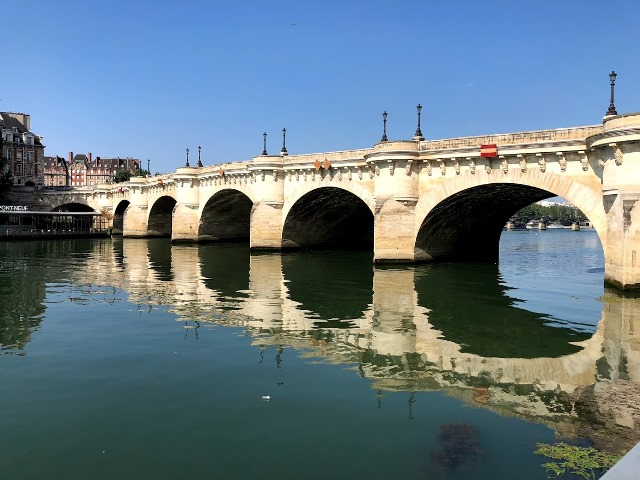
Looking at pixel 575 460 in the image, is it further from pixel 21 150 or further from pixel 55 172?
pixel 55 172

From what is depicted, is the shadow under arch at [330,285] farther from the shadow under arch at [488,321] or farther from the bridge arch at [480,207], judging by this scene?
the bridge arch at [480,207]

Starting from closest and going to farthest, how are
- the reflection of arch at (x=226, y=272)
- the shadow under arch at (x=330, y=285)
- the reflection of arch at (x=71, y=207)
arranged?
the shadow under arch at (x=330, y=285) < the reflection of arch at (x=226, y=272) < the reflection of arch at (x=71, y=207)

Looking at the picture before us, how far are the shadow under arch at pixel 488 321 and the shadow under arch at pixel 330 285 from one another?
303cm

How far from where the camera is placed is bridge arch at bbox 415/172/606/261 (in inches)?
1093

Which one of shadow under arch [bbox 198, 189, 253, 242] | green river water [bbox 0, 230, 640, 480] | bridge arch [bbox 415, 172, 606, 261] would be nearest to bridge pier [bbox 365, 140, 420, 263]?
bridge arch [bbox 415, 172, 606, 261]

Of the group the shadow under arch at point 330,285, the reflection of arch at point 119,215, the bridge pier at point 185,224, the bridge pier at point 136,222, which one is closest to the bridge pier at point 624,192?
the shadow under arch at point 330,285

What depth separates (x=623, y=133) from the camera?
24062 mm

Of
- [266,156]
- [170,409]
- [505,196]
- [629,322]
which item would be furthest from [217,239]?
[170,409]

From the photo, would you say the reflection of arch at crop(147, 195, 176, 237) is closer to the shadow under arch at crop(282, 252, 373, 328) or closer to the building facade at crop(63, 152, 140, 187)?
the shadow under arch at crop(282, 252, 373, 328)

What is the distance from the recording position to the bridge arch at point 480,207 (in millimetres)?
27766

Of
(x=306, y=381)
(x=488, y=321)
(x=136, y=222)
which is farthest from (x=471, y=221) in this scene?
(x=136, y=222)

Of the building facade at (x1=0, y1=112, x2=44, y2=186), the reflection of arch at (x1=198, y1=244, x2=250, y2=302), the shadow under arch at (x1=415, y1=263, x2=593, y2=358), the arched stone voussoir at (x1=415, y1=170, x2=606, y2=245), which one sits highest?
the building facade at (x1=0, y1=112, x2=44, y2=186)

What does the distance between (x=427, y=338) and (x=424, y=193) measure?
64.2ft

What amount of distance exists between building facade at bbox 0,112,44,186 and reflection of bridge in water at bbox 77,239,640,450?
91158mm
